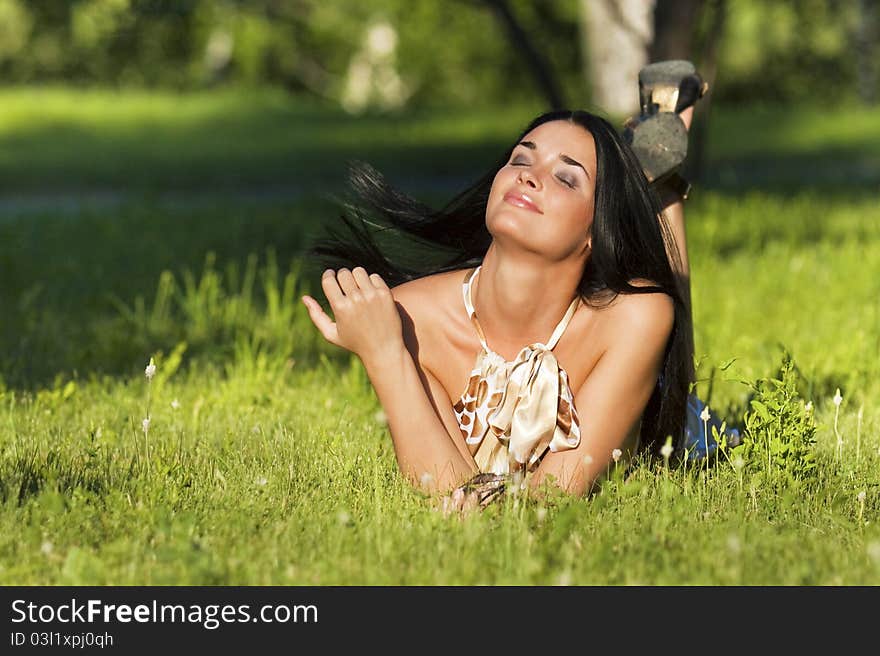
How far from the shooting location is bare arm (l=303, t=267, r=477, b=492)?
409cm

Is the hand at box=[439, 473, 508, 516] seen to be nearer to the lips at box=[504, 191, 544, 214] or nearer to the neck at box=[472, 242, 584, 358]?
the neck at box=[472, 242, 584, 358]

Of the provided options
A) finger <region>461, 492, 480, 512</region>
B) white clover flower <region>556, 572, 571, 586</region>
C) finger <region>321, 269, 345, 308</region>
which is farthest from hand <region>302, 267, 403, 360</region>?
white clover flower <region>556, 572, 571, 586</region>

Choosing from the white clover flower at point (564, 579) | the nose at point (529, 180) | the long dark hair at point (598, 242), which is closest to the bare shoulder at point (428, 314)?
the long dark hair at point (598, 242)

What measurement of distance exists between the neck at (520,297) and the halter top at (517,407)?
3 cm

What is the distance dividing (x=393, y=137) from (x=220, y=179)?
333 cm

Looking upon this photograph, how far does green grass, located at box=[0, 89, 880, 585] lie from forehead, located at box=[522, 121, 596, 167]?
2.65 feet

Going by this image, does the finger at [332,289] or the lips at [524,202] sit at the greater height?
the lips at [524,202]

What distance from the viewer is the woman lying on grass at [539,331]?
161 inches

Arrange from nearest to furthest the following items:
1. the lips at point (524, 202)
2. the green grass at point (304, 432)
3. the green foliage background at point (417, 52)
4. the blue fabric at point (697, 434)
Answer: the green grass at point (304, 432)
the lips at point (524, 202)
the blue fabric at point (697, 434)
the green foliage background at point (417, 52)

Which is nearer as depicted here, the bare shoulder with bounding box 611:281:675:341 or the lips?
the lips

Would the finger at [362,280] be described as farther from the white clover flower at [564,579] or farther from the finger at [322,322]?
the white clover flower at [564,579]

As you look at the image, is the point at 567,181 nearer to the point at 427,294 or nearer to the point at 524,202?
the point at 524,202

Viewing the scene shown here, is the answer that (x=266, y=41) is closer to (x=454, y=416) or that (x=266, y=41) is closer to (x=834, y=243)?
(x=834, y=243)

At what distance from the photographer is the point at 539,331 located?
4.30m
